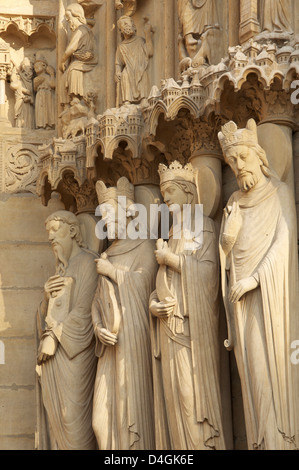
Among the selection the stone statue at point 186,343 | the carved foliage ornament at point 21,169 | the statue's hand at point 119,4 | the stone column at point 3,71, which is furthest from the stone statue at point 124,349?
the stone column at point 3,71

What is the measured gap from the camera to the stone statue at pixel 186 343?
899cm

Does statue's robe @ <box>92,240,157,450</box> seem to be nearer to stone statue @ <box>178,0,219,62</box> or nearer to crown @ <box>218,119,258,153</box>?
crown @ <box>218,119,258,153</box>

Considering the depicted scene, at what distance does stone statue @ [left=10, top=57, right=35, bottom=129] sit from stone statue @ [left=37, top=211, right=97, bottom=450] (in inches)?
50.0

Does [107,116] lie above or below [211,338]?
above

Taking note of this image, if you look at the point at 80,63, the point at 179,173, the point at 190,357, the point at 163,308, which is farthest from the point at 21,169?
the point at 190,357

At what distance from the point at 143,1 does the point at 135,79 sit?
2.12 ft

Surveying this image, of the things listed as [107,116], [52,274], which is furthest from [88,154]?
[52,274]

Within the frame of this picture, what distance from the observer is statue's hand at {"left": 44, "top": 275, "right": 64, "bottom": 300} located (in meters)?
10.1

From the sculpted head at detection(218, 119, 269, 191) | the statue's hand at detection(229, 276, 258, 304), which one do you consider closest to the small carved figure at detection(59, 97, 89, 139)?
the sculpted head at detection(218, 119, 269, 191)

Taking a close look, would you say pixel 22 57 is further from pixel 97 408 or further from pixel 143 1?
pixel 97 408

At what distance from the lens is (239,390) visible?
9.27 m

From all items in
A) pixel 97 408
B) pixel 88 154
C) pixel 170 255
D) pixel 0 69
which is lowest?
pixel 97 408

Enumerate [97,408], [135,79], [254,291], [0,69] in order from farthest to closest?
[0,69] → [135,79] → [97,408] → [254,291]

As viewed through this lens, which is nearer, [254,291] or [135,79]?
[254,291]
